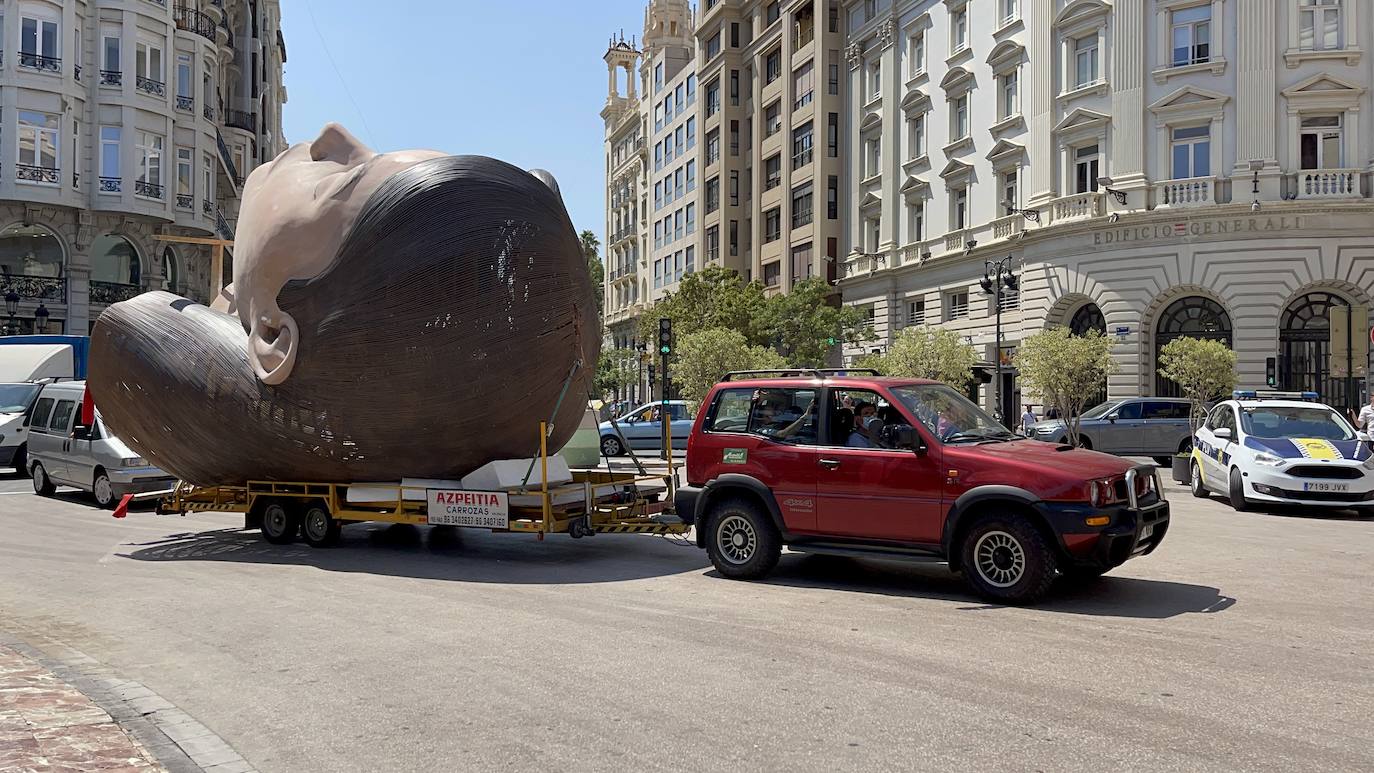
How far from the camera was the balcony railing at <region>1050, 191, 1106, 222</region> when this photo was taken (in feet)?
108

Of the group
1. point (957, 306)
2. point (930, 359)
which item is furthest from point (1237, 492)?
point (957, 306)

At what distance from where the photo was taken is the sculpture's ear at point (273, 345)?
36.2 feet

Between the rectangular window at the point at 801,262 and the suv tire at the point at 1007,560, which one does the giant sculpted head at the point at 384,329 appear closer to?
the suv tire at the point at 1007,560

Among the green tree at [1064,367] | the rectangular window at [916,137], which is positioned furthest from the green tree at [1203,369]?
the rectangular window at [916,137]

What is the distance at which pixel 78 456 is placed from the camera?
17219mm

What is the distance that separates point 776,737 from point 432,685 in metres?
2.12

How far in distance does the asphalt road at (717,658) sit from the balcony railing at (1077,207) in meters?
23.4

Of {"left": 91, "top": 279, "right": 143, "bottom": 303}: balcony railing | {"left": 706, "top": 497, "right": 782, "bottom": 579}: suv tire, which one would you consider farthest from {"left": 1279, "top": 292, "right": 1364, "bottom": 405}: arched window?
{"left": 91, "top": 279, "right": 143, "bottom": 303}: balcony railing

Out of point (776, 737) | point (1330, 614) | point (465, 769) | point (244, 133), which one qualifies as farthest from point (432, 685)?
point (244, 133)

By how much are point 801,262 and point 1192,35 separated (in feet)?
75.9

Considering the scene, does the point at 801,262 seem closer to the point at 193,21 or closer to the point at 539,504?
the point at 193,21

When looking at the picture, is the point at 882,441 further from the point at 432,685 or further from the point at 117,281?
the point at 117,281

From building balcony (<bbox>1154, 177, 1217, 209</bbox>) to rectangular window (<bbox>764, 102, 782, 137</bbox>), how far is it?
25.9m

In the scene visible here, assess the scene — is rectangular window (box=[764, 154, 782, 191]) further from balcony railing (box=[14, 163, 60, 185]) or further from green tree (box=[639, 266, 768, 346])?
balcony railing (box=[14, 163, 60, 185])
